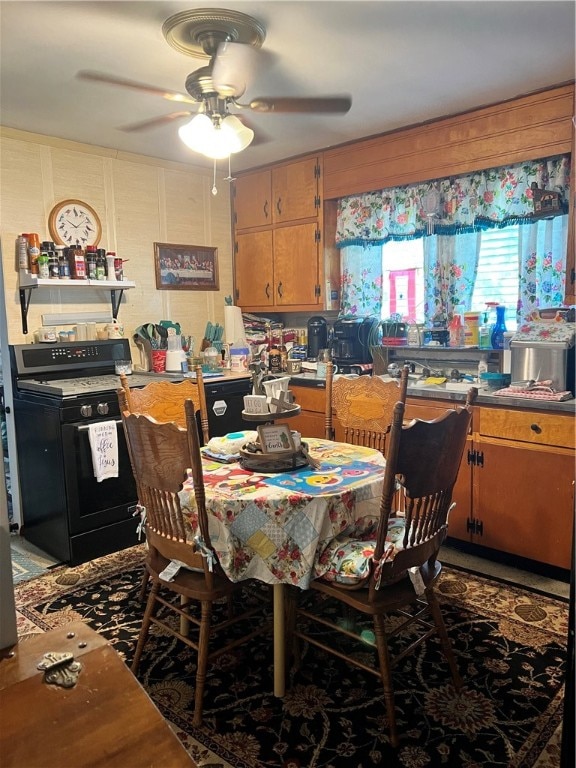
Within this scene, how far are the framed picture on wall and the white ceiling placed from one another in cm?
93

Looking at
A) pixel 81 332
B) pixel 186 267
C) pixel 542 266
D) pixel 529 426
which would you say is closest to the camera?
pixel 529 426

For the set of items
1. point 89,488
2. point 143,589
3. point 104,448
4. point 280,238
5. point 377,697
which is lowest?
point 377,697

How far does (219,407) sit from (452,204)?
1905mm

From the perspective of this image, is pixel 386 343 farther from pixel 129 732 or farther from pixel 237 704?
pixel 129 732

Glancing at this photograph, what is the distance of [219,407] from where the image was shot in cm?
363

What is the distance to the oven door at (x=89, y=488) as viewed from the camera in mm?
2916

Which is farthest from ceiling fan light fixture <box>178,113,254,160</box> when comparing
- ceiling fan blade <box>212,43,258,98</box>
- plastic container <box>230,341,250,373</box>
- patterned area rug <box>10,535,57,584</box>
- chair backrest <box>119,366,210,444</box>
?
patterned area rug <box>10,535,57,584</box>

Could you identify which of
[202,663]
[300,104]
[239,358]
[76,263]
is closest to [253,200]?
[239,358]

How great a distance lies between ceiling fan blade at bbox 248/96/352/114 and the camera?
2.13 meters

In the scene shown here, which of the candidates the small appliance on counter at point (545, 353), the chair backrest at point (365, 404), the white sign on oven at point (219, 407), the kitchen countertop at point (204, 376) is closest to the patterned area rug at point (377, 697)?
the chair backrest at point (365, 404)

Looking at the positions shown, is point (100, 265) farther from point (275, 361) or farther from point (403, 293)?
point (403, 293)

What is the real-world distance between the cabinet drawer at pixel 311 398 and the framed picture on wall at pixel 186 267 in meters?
1.24

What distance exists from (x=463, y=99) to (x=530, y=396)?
160 cm

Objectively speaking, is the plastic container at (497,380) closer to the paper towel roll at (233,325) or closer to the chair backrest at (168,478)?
the chair backrest at (168,478)
